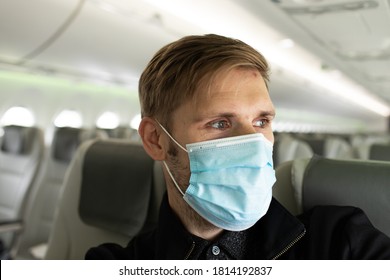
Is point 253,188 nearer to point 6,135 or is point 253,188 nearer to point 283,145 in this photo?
point 283,145

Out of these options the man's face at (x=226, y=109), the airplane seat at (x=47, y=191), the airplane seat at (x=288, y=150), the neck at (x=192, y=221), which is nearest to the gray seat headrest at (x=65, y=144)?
the airplane seat at (x=47, y=191)

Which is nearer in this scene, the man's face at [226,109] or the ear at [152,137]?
the man's face at [226,109]

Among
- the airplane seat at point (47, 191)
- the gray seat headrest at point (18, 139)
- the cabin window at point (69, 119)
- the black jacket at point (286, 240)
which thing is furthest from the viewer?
the cabin window at point (69, 119)

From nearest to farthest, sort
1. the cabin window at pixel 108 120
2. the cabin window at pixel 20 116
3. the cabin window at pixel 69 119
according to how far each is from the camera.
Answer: the cabin window at pixel 20 116
the cabin window at pixel 69 119
the cabin window at pixel 108 120

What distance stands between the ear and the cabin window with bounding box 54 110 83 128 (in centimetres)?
511

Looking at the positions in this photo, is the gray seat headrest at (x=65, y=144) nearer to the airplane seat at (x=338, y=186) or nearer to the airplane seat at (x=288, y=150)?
the airplane seat at (x=288, y=150)

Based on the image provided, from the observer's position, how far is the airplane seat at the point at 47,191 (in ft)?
9.36

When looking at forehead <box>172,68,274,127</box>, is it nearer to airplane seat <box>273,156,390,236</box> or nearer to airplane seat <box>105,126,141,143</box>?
airplane seat <box>273,156,390,236</box>

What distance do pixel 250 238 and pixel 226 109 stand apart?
382mm

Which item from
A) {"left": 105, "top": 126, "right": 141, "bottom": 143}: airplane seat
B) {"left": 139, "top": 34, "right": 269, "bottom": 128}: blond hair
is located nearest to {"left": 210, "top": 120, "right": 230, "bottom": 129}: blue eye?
{"left": 139, "top": 34, "right": 269, "bottom": 128}: blond hair

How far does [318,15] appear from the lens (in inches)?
135

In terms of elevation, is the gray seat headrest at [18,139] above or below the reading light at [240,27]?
below
